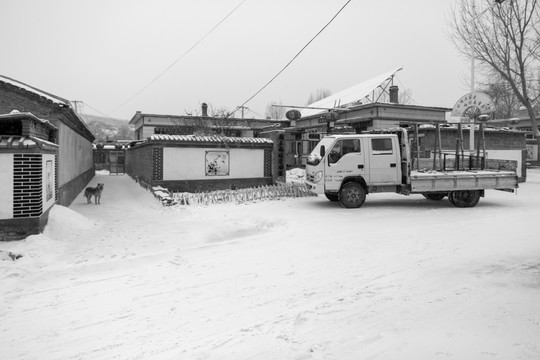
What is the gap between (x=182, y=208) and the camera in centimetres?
1267

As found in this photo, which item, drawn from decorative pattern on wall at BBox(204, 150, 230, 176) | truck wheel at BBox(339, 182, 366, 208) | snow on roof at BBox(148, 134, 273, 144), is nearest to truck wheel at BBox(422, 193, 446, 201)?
truck wheel at BBox(339, 182, 366, 208)

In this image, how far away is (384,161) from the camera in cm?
1279

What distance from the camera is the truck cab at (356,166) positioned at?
12.5 m

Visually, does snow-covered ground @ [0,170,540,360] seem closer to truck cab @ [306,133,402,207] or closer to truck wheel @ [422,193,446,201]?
truck cab @ [306,133,402,207]

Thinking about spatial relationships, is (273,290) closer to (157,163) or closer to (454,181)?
(454,181)

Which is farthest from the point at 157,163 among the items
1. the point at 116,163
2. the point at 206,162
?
the point at 116,163

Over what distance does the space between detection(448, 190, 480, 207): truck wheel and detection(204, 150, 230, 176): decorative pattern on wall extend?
372 inches

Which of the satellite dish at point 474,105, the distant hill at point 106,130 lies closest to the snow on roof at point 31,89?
the satellite dish at point 474,105

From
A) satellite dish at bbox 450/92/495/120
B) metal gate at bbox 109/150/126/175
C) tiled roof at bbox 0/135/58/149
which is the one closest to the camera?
tiled roof at bbox 0/135/58/149

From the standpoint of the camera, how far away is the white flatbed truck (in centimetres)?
1255

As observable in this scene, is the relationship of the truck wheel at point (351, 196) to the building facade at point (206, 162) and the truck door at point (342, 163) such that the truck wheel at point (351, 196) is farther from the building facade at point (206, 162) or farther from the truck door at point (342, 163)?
the building facade at point (206, 162)

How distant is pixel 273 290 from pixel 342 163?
784 cm

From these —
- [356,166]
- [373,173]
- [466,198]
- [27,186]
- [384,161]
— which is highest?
[384,161]

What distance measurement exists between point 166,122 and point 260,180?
65.4 feet
